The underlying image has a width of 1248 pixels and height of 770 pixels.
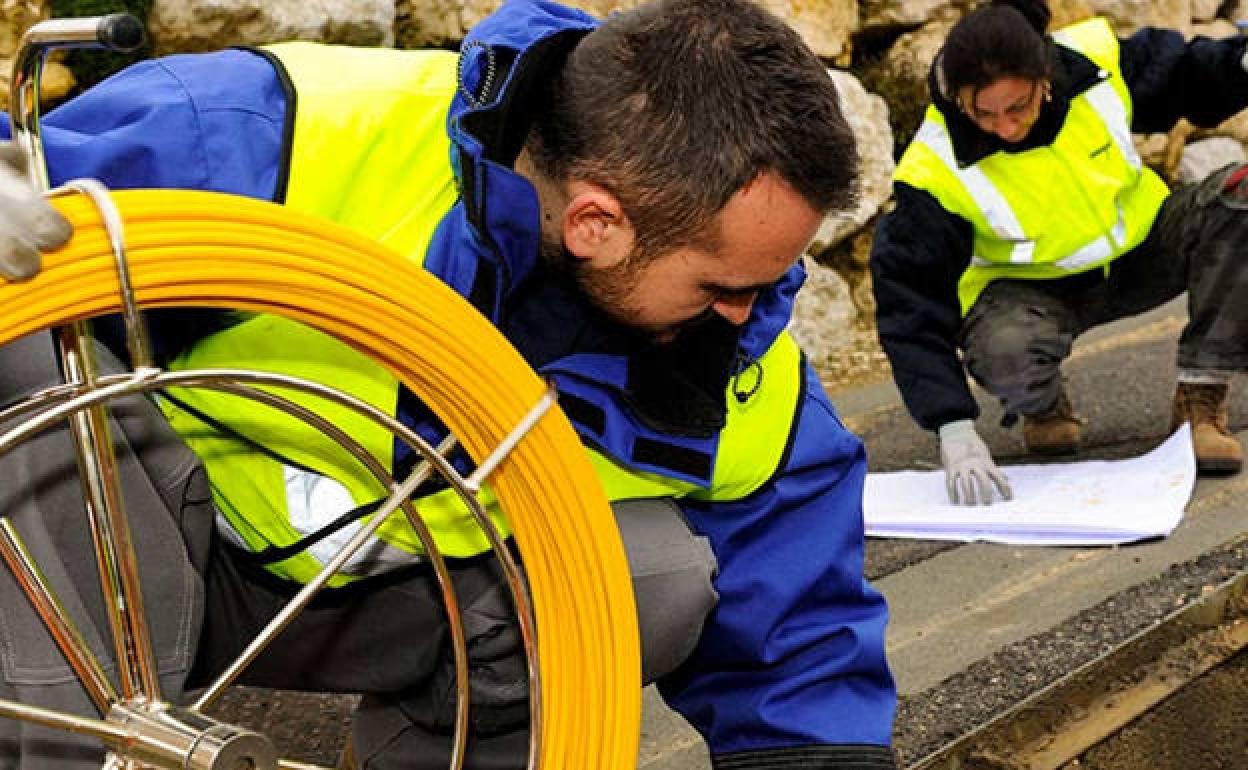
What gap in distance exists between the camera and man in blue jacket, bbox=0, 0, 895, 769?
1.28 metres

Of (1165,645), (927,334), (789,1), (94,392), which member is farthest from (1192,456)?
(94,392)

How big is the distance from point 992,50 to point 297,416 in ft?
5.50

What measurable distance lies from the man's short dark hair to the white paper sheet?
1.29m

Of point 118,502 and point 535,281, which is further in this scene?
point 535,281

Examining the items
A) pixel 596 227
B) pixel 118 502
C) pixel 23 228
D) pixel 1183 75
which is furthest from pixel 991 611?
pixel 23 228

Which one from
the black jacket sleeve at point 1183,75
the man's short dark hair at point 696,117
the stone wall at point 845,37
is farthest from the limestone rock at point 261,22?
the man's short dark hair at point 696,117

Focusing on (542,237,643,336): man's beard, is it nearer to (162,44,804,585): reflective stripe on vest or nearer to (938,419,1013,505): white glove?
(162,44,804,585): reflective stripe on vest

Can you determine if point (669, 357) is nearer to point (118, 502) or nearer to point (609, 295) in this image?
point (609, 295)

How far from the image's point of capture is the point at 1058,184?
9.16 feet

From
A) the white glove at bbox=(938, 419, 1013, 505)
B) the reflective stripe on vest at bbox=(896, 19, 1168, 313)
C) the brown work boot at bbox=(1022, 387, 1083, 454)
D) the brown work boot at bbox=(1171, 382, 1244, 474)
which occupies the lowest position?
the brown work boot at bbox=(1022, 387, 1083, 454)

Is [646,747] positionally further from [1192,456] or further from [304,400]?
[1192,456]

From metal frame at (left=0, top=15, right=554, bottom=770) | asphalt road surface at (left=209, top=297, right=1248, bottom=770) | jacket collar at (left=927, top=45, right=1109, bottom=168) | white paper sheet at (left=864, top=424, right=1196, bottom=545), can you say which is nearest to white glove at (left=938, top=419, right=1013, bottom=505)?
white paper sheet at (left=864, top=424, right=1196, bottom=545)

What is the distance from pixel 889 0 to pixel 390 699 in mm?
3038

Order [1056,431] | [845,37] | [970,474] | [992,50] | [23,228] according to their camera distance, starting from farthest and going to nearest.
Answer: [845,37] → [1056,431] → [970,474] → [992,50] → [23,228]
